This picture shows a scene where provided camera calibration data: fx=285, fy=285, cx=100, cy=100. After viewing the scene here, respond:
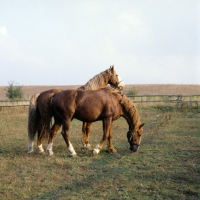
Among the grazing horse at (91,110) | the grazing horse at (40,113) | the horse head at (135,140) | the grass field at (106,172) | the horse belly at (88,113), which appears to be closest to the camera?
the grass field at (106,172)

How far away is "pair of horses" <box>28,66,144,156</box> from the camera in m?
6.38

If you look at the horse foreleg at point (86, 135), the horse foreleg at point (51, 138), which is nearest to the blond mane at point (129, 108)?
the horse foreleg at point (86, 135)

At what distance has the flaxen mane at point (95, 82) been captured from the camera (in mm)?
7484

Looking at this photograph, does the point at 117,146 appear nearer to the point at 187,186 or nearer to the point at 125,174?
the point at 125,174

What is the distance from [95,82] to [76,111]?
4.39 ft

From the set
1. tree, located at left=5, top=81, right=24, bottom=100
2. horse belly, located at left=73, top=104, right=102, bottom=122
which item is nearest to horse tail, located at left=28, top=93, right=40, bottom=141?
horse belly, located at left=73, top=104, right=102, bottom=122

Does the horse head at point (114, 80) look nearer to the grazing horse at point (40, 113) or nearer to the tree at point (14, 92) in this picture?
the grazing horse at point (40, 113)

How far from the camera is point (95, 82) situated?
7527mm

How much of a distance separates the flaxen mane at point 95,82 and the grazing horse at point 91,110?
0.73 m

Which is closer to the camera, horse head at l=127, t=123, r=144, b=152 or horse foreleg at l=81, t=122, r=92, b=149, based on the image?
horse head at l=127, t=123, r=144, b=152

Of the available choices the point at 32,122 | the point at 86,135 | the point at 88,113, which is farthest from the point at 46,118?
the point at 86,135

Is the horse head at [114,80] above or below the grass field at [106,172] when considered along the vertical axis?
above

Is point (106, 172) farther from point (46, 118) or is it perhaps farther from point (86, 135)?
point (86, 135)

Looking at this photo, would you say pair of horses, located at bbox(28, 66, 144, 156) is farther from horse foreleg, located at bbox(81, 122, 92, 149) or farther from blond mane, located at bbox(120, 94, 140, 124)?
horse foreleg, located at bbox(81, 122, 92, 149)
